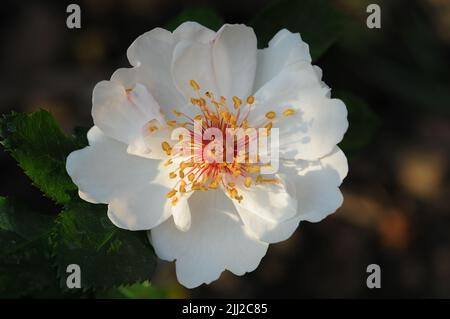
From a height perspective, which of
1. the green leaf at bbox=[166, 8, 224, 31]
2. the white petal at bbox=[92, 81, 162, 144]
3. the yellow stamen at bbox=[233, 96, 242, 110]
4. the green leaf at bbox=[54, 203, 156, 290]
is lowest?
the green leaf at bbox=[54, 203, 156, 290]

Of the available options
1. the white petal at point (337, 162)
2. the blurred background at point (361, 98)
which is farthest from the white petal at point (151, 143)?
the blurred background at point (361, 98)

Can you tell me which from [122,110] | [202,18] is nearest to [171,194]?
[122,110]

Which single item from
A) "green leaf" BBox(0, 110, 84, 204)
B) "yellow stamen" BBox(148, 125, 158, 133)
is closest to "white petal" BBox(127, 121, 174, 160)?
"yellow stamen" BBox(148, 125, 158, 133)

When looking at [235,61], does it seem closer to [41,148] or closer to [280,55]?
[280,55]

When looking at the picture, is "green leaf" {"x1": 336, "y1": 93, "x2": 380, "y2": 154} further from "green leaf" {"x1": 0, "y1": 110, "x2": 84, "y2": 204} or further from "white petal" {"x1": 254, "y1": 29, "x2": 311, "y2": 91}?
"green leaf" {"x1": 0, "y1": 110, "x2": 84, "y2": 204}

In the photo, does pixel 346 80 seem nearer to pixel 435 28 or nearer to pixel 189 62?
pixel 435 28

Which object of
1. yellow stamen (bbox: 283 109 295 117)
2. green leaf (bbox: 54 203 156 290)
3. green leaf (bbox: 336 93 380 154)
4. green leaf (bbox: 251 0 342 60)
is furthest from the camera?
green leaf (bbox: 336 93 380 154)
